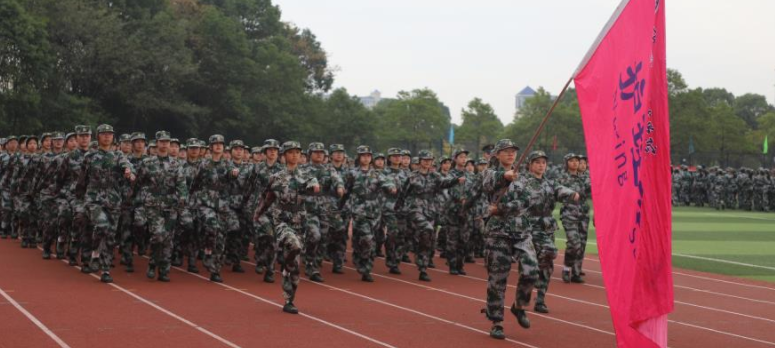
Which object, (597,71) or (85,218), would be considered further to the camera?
(85,218)

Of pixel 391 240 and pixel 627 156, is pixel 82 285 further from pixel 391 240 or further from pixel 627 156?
pixel 627 156

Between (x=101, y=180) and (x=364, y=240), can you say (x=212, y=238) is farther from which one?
(x=364, y=240)

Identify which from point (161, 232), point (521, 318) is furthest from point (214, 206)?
point (521, 318)

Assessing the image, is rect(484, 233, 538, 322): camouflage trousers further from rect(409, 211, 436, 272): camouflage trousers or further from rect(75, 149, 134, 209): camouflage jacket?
rect(75, 149, 134, 209): camouflage jacket

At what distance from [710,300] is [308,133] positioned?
1644 inches

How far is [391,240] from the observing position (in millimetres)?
14977

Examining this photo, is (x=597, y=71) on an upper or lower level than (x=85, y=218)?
upper

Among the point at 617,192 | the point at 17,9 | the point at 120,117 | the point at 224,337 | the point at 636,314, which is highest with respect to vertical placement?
the point at 17,9

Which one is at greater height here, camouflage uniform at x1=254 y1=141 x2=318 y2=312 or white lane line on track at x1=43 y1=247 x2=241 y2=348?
camouflage uniform at x1=254 y1=141 x2=318 y2=312

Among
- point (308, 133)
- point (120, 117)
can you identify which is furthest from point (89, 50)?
point (308, 133)

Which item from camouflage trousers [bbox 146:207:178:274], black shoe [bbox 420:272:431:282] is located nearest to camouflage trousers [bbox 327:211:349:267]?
black shoe [bbox 420:272:431:282]

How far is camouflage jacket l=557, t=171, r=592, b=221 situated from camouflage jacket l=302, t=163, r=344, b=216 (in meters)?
3.51

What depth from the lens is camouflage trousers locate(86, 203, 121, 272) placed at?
12.8 meters

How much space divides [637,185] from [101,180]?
9.19 meters
